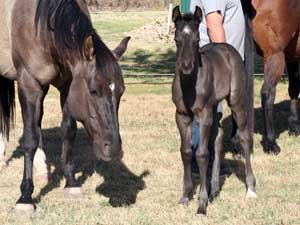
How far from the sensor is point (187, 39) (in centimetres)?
479

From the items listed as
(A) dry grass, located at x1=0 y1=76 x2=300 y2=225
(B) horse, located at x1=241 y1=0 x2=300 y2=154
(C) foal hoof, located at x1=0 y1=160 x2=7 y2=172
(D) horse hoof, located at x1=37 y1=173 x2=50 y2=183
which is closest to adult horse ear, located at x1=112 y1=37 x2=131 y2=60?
(A) dry grass, located at x1=0 y1=76 x2=300 y2=225

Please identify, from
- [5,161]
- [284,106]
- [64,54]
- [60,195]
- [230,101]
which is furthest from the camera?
[284,106]

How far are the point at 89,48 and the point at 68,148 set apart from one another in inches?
64.1

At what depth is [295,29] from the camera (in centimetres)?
743

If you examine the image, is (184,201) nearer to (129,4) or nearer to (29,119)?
(29,119)

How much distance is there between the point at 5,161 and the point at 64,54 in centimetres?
256

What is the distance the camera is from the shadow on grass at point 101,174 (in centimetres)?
583

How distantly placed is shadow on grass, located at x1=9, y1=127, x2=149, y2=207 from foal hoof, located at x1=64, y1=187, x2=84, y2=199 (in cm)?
22

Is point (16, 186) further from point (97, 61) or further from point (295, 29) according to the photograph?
point (295, 29)

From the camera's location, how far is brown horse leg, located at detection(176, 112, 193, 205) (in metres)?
5.20

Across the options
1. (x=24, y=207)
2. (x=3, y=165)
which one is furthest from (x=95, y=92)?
(x=3, y=165)

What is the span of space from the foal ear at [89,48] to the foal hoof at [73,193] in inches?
64.5

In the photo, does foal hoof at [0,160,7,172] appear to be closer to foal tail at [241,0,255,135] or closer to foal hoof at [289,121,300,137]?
foal tail at [241,0,255,135]

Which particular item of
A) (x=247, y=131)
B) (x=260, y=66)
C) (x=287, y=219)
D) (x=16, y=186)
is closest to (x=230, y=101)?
(x=247, y=131)
